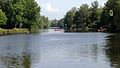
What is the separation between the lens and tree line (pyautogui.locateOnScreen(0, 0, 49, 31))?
15050 centimetres

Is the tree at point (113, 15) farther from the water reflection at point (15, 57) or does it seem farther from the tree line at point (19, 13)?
the water reflection at point (15, 57)

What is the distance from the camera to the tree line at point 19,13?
494 feet

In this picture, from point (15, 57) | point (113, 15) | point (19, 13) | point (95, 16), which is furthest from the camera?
point (95, 16)

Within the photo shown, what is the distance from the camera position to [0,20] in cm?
13225

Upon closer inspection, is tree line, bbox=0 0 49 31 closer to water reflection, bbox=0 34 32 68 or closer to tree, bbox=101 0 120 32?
tree, bbox=101 0 120 32

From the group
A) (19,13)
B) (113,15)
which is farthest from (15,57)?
(19,13)

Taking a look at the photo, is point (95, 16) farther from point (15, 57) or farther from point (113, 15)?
point (15, 57)

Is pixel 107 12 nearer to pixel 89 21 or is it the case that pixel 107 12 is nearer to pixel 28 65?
pixel 89 21

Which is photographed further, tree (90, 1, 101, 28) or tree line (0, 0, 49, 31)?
tree (90, 1, 101, 28)

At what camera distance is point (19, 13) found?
154375 millimetres

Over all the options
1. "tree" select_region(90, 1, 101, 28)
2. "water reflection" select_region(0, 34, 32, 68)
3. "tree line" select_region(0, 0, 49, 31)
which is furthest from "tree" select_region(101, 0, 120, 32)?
"water reflection" select_region(0, 34, 32, 68)

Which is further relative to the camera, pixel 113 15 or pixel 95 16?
pixel 95 16

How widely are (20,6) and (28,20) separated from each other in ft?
55.5

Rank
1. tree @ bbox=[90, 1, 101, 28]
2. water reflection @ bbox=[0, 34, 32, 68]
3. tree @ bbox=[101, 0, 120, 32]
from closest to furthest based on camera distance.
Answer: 1. water reflection @ bbox=[0, 34, 32, 68]
2. tree @ bbox=[101, 0, 120, 32]
3. tree @ bbox=[90, 1, 101, 28]
